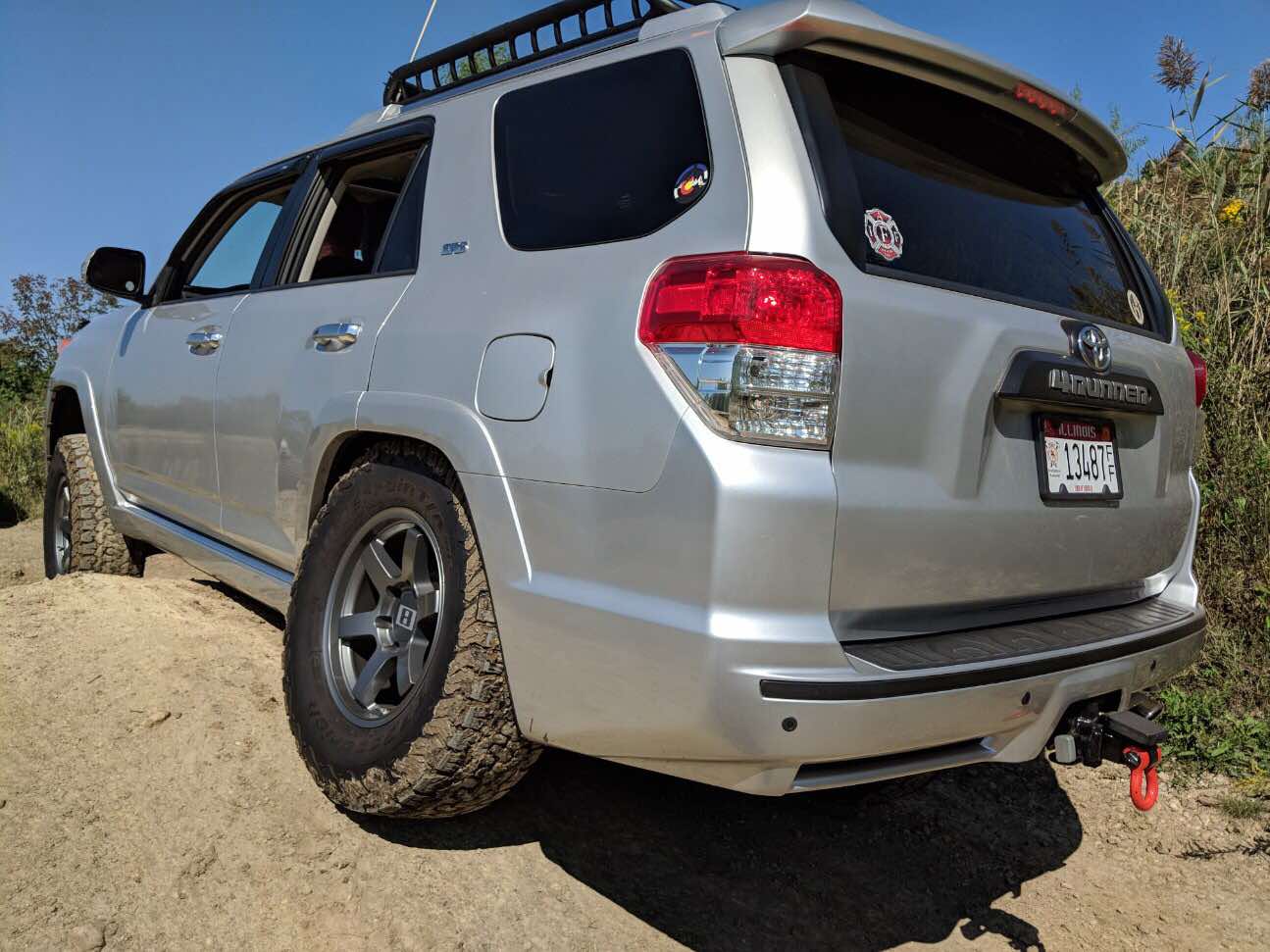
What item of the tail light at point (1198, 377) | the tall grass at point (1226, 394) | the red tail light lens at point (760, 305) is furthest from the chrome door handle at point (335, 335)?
the tall grass at point (1226, 394)

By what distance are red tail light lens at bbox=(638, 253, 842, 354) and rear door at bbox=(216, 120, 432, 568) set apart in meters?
1.07

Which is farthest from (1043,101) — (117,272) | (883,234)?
(117,272)

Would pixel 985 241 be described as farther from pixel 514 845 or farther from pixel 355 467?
pixel 514 845

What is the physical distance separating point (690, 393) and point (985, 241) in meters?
0.88

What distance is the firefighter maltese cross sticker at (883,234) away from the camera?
1.93 metres

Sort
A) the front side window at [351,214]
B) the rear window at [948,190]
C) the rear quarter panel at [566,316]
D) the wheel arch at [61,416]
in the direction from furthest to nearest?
the wheel arch at [61,416] < the front side window at [351,214] < the rear window at [948,190] < the rear quarter panel at [566,316]

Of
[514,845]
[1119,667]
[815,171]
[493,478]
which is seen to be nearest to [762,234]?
[815,171]

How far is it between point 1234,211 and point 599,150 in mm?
3796

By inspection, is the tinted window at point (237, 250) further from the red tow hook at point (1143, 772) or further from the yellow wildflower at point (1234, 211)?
the yellow wildflower at point (1234, 211)

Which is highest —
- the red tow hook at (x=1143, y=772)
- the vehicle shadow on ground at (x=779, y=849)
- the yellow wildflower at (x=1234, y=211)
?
the yellow wildflower at (x=1234, y=211)

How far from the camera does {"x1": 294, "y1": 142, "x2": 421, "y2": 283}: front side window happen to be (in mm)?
3154

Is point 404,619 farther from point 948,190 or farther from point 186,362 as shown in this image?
point 186,362

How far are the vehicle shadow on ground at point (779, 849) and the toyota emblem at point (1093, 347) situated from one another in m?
1.40

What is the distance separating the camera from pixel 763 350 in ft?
5.79
